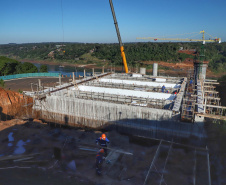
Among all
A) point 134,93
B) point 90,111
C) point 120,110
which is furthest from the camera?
point 134,93

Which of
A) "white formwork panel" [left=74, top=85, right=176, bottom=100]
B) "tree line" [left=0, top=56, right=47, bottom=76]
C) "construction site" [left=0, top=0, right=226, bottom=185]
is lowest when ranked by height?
"construction site" [left=0, top=0, right=226, bottom=185]

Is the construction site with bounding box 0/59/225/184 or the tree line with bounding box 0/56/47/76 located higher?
the tree line with bounding box 0/56/47/76

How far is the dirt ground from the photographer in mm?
9125

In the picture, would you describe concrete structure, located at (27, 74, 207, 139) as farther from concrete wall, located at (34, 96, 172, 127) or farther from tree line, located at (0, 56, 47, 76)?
tree line, located at (0, 56, 47, 76)

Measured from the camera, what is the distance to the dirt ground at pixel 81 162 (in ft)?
29.9

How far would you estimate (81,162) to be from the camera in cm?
1055

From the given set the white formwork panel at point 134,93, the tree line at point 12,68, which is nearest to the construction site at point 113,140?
the white formwork panel at point 134,93

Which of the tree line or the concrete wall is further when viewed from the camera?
the tree line

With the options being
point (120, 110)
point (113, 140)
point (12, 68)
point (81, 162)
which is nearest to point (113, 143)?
point (113, 140)

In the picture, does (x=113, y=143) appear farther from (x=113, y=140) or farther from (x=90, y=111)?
(x=90, y=111)

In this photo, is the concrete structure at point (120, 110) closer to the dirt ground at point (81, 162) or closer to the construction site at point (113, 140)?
the construction site at point (113, 140)

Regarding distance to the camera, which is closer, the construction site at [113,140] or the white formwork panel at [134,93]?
the construction site at [113,140]

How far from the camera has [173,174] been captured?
9.64 m

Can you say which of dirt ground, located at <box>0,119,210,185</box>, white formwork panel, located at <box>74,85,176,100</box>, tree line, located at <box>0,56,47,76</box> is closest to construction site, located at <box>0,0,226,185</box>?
dirt ground, located at <box>0,119,210,185</box>
